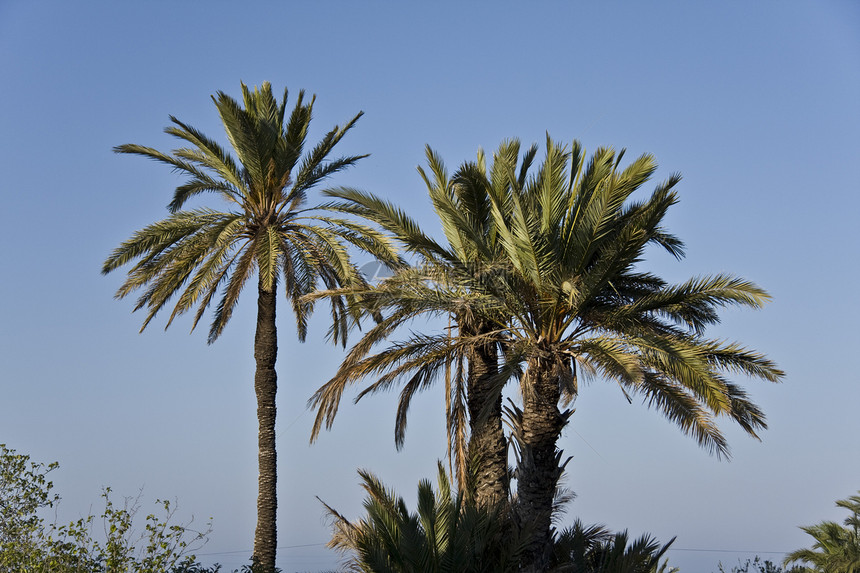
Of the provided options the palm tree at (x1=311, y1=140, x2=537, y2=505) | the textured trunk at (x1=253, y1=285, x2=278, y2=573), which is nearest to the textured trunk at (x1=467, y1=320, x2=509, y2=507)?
the palm tree at (x1=311, y1=140, x2=537, y2=505)

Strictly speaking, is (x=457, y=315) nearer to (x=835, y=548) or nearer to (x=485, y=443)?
(x=485, y=443)

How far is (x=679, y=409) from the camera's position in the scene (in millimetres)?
13664

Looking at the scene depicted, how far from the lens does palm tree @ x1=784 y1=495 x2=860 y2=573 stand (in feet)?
81.8

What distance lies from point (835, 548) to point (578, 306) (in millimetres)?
17920

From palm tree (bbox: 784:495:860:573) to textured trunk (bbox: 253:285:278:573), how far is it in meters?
15.7

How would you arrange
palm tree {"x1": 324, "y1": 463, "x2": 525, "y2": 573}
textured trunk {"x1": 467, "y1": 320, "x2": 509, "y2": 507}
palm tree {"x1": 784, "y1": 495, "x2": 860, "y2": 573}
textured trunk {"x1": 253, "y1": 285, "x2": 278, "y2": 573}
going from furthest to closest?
palm tree {"x1": 784, "y1": 495, "x2": 860, "y2": 573}
textured trunk {"x1": 253, "y1": 285, "x2": 278, "y2": 573}
textured trunk {"x1": 467, "y1": 320, "x2": 509, "y2": 507}
palm tree {"x1": 324, "y1": 463, "x2": 525, "y2": 573}

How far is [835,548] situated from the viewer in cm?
2634

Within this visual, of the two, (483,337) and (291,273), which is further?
(291,273)

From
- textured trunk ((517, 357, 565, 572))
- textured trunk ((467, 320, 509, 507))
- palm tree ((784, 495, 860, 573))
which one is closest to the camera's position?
textured trunk ((517, 357, 565, 572))

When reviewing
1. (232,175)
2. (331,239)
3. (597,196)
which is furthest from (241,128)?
(597,196)

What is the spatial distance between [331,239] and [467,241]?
437 centimetres

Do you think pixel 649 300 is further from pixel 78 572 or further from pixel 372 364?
pixel 78 572

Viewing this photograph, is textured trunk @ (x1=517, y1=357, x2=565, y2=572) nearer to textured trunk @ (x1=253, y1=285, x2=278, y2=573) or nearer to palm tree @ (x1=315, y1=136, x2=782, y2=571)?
palm tree @ (x1=315, y1=136, x2=782, y2=571)

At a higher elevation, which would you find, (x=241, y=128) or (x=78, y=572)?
(x=241, y=128)
